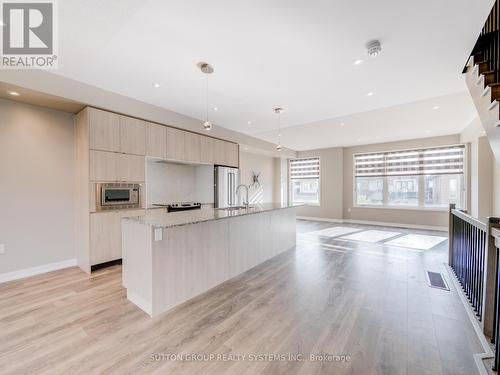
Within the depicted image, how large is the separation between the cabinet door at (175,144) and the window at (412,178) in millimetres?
6533

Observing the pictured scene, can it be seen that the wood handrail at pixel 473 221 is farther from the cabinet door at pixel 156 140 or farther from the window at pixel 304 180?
the window at pixel 304 180

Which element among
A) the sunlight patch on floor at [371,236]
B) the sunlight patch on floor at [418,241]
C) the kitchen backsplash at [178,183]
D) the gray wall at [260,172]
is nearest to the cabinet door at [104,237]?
the kitchen backsplash at [178,183]

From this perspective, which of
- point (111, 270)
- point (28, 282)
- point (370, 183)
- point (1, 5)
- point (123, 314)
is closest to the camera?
point (1, 5)

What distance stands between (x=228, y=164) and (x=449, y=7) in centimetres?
472

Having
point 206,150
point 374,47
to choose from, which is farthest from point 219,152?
point 374,47

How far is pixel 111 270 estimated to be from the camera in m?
3.57

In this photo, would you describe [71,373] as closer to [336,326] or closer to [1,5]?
[336,326]

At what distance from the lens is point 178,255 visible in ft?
7.95

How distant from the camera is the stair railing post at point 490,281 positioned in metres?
1.92

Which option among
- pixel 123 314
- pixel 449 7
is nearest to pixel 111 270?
pixel 123 314

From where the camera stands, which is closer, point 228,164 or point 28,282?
point 28,282

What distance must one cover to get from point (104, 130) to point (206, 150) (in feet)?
7.07

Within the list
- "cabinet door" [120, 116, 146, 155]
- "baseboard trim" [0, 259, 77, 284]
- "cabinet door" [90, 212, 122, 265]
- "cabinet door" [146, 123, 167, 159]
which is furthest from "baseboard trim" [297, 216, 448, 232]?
"baseboard trim" [0, 259, 77, 284]

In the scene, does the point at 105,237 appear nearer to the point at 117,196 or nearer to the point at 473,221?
the point at 117,196
